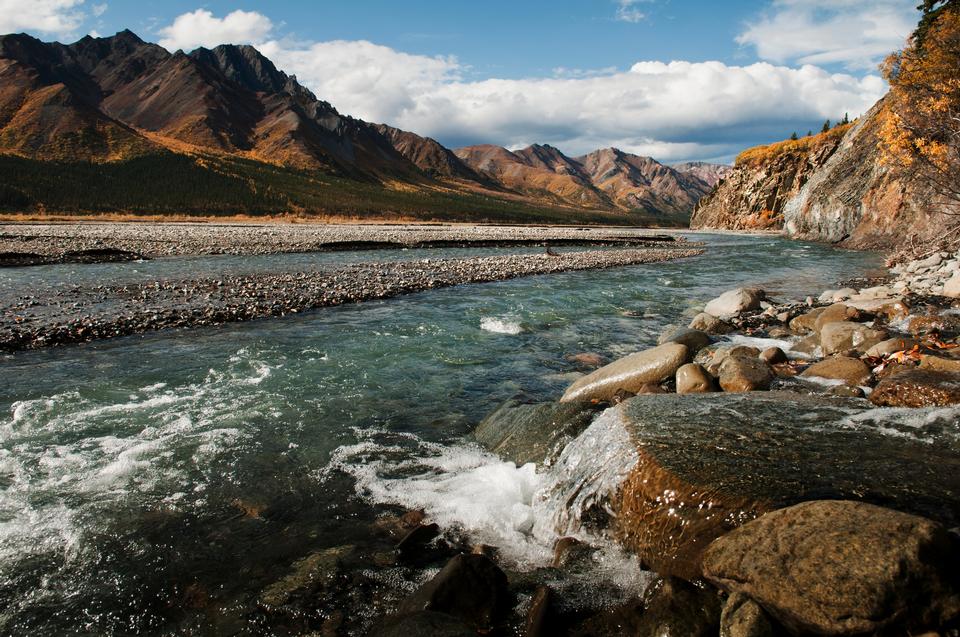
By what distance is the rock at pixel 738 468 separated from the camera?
4727mm

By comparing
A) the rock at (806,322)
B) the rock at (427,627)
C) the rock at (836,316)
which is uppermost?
the rock at (836,316)

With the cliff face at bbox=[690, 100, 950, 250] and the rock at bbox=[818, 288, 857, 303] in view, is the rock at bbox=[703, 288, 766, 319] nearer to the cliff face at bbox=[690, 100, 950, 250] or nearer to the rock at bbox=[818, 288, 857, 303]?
the rock at bbox=[818, 288, 857, 303]

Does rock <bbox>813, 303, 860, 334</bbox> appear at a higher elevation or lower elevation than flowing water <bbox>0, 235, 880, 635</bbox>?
higher

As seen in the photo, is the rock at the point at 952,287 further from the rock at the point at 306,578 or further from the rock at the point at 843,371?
the rock at the point at 306,578

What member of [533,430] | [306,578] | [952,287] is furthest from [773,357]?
[952,287]

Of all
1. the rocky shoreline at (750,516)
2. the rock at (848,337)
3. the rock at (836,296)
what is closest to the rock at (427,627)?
the rocky shoreline at (750,516)

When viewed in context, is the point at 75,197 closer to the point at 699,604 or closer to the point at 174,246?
the point at 174,246

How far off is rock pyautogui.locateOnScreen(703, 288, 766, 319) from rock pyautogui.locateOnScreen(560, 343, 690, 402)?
847 cm

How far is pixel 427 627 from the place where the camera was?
4.09 m

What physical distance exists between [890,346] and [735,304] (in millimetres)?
7601

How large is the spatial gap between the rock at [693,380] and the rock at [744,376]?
0.34 meters

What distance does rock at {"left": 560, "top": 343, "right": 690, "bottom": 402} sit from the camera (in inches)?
393

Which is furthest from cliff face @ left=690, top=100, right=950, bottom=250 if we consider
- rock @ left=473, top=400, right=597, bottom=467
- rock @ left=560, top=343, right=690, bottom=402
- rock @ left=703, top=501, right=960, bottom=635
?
rock @ left=703, top=501, right=960, bottom=635

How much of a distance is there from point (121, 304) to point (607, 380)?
17.9m
